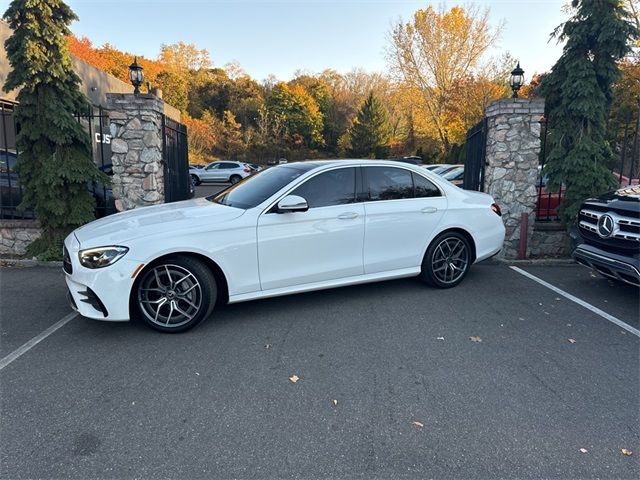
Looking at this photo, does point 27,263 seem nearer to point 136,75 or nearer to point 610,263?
point 136,75

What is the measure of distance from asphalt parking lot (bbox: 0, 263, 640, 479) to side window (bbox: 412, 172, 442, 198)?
133 centimetres

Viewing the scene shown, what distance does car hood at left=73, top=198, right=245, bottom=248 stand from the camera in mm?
3896

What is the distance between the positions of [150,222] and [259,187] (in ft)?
4.01

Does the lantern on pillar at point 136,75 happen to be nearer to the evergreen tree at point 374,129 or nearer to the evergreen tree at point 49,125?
the evergreen tree at point 49,125

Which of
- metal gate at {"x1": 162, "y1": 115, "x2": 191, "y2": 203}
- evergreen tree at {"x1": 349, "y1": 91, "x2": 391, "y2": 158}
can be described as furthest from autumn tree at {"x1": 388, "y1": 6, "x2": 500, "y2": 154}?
metal gate at {"x1": 162, "y1": 115, "x2": 191, "y2": 203}

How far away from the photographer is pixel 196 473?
90.0 inches

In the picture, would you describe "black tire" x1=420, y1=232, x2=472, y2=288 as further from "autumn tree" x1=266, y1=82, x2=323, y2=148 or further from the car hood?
"autumn tree" x1=266, y1=82, x2=323, y2=148

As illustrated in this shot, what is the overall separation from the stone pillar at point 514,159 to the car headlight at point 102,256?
576 centimetres

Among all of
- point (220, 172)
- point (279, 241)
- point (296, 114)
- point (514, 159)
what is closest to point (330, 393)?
point (279, 241)

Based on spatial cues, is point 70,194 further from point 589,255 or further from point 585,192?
point 585,192

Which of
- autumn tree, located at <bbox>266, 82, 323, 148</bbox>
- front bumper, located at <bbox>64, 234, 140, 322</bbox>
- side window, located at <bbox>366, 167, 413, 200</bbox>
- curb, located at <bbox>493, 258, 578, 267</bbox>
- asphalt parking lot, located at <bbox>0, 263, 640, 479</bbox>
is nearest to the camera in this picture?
asphalt parking lot, located at <bbox>0, 263, 640, 479</bbox>

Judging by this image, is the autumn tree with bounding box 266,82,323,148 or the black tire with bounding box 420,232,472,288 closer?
the black tire with bounding box 420,232,472,288

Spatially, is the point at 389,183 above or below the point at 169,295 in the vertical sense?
above

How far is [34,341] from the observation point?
12.7ft
